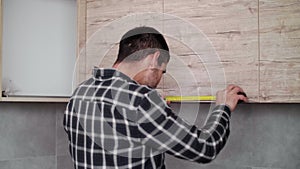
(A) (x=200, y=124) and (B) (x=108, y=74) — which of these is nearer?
(B) (x=108, y=74)

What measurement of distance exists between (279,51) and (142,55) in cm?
58

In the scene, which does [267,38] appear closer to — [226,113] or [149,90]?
[226,113]

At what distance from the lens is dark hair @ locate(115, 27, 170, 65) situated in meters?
1.30

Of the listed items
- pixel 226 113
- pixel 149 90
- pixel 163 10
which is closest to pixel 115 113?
pixel 149 90

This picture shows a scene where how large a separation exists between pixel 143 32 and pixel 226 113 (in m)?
0.36

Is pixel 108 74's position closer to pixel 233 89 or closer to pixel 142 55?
pixel 142 55

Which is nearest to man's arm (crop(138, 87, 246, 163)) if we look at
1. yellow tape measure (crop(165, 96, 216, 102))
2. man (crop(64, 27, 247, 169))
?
man (crop(64, 27, 247, 169))

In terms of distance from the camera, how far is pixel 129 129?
1.18m

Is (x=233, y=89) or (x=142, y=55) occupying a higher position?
(x=142, y=55)

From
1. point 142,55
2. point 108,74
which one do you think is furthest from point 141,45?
point 108,74

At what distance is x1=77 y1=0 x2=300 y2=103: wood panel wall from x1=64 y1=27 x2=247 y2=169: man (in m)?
0.33

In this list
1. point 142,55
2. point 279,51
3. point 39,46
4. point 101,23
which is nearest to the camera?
point 142,55

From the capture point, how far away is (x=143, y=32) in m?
1.34

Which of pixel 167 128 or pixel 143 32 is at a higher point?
pixel 143 32
